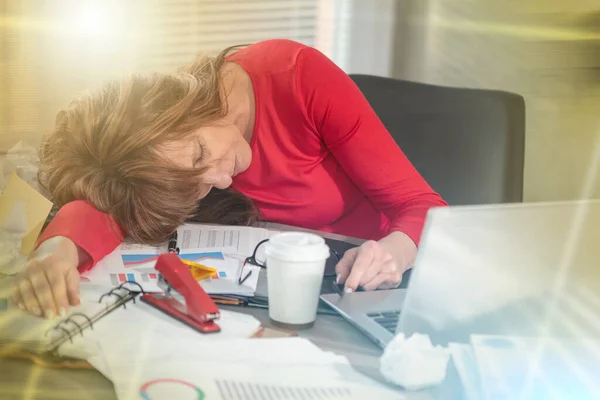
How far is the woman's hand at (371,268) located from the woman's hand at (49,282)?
0.31m

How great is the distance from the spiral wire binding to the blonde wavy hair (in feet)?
0.64

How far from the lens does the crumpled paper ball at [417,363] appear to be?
1.88ft

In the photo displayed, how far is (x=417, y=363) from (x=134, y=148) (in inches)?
20.5

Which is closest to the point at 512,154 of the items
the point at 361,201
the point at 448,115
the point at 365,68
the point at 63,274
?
the point at 448,115

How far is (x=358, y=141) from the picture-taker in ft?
3.59

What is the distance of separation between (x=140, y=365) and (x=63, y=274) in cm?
25

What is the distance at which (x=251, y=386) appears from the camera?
57 cm

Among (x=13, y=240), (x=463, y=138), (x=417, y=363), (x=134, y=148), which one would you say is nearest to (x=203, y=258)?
(x=134, y=148)

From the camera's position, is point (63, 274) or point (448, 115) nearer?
point (63, 274)

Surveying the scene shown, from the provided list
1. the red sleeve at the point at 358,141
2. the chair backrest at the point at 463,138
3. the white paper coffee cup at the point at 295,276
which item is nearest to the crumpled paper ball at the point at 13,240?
the white paper coffee cup at the point at 295,276

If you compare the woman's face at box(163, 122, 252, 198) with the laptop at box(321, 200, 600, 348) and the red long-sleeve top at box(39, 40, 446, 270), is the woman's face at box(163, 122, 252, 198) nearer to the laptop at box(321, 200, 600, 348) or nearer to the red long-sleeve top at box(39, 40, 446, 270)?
the red long-sleeve top at box(39, 40, 446, 270)

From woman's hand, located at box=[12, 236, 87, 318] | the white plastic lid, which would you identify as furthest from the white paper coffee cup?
woman's hand, located at box=[12, 236, 87, 318]

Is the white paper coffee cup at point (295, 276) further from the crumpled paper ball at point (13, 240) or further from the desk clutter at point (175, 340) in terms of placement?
the crumpled paper ball at point (13, 240)

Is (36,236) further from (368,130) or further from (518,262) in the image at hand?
(518,262)
